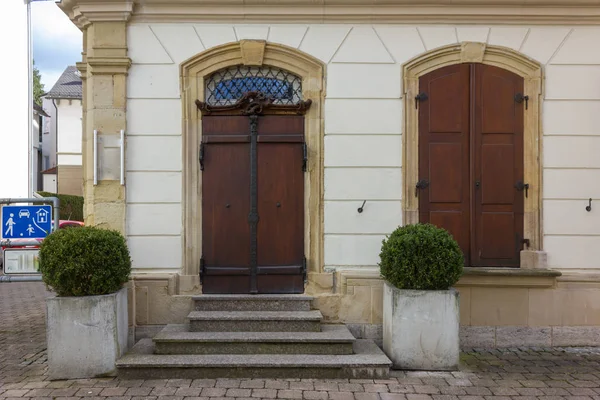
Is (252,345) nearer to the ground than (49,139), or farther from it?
nearer to the ground

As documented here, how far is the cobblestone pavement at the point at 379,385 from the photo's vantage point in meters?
4.70

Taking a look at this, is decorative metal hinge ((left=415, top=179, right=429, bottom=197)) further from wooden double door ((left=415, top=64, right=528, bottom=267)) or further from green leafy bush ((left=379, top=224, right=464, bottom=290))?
green leafy bush ((left=379, top=224, right=464, bottom=290))

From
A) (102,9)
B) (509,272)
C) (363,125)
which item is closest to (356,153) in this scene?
(363,125)

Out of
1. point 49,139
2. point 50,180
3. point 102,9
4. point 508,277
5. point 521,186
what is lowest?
Answer: point 508,277

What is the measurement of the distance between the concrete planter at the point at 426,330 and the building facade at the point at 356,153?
82cm

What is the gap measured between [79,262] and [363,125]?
347cm

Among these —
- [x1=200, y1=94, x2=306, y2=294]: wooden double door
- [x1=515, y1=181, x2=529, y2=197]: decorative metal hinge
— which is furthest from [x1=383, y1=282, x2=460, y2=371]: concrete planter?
[x1=515, y1=181, x2=529, y2=197]: decorative metal hinge

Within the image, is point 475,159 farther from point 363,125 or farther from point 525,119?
point 363,125

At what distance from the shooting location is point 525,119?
6.29 metres

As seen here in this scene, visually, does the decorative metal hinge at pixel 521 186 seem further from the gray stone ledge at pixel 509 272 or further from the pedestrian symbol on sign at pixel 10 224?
the pedestrian symbol on sign at pixel 10 224

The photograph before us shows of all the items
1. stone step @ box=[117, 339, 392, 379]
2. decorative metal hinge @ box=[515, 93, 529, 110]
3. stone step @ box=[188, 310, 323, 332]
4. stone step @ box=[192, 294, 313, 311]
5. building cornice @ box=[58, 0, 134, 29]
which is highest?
building cornice @ box=[58, 0, 134, 29]

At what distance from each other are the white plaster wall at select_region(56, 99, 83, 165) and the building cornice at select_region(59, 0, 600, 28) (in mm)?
25638

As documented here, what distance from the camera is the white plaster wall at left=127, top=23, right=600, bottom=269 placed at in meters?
6.18

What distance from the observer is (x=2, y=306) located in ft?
29.6
